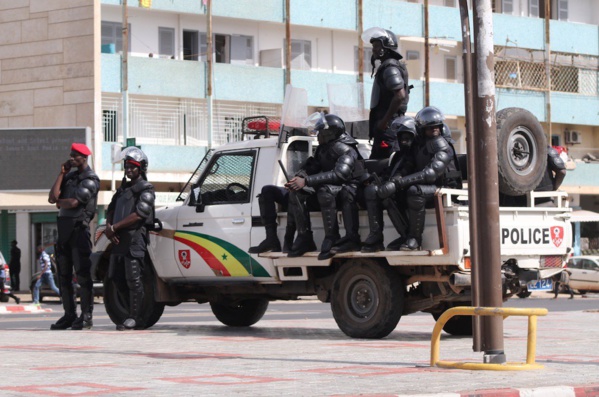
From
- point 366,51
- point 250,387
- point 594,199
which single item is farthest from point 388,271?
point 594,199

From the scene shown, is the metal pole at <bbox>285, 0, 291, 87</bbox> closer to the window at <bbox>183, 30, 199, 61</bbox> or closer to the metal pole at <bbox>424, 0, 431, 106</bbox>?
the window at <bbox>183, 30, 199, 61</bbox>

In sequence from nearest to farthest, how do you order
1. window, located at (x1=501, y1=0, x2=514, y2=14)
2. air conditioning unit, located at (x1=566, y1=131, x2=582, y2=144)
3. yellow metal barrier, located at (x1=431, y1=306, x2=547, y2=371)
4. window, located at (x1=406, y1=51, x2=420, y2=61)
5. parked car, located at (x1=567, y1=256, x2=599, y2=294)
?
1. yellow metal barrier, located at (x1=431, y1=306, x2=547, y2=371)
2. parked car, located at (x1=567, y1=256, x2=599, y2=294)
3. window, located at (x1=406, y1=51, x2=420, y2=61)
4. window, located at (x1=501, y1=0, x2=514, y2=14)
5. air conditioning unit, located at (x1=566, y1=131, x2=582, y2=144)

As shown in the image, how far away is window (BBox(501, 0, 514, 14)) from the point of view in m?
56.7

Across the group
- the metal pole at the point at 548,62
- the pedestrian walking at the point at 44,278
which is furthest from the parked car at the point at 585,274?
the pedestrian walking at the point at 44,278

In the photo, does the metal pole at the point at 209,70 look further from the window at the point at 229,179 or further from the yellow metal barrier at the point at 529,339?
the yellow metal barrier at the point at 529,339

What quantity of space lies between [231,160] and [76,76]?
2867 cm

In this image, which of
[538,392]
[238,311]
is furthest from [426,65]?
[538,392]

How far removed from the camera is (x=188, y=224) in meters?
16.8

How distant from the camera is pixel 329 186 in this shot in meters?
14.9

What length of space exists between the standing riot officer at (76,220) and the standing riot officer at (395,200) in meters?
3.87

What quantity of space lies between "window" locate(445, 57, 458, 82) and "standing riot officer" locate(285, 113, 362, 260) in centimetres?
4034

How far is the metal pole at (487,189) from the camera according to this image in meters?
11.3

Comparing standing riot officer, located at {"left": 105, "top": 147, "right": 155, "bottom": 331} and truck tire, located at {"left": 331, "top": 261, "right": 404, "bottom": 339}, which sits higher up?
standing riot officer, located at {"left": 105, "top": 147, "right": 155, "bottom": 331}

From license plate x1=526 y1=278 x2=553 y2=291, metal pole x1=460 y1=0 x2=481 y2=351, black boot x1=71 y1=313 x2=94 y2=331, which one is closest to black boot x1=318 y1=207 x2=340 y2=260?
license plate x1=526 y1=278 x2=553 y2=291
